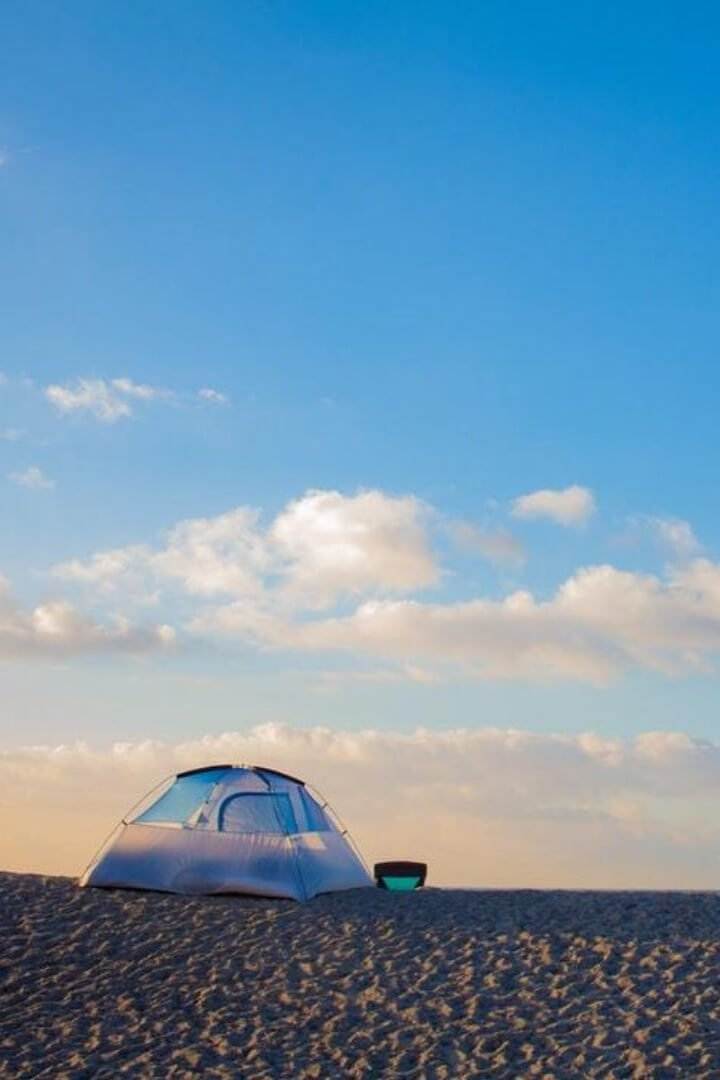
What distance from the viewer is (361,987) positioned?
1638cm

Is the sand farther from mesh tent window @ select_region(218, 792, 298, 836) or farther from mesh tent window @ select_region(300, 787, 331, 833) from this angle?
mesh tent window @ select_region(300, 787, 331, 833)

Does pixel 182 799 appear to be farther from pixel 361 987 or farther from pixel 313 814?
pixel 361 987

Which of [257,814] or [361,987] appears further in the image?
[257,814]

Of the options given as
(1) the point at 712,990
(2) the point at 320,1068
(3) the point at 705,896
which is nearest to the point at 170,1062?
(2) the point at 320,1068

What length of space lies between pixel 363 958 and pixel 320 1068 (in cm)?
330

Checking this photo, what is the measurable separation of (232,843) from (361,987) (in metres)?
5.73

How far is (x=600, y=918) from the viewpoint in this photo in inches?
742

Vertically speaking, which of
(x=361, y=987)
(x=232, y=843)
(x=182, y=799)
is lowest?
(x=361, y=987)

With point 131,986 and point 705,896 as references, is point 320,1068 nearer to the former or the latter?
point 131,986

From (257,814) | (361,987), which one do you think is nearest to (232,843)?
(257,814)

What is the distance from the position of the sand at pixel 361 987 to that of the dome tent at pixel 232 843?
23.1 inches

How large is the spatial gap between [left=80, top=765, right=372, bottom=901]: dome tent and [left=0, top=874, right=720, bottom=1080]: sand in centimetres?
59

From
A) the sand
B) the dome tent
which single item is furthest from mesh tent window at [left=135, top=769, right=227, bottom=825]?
the sand

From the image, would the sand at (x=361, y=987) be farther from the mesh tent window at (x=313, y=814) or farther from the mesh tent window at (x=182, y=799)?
the mesh tent window at (x=313, y=814)
